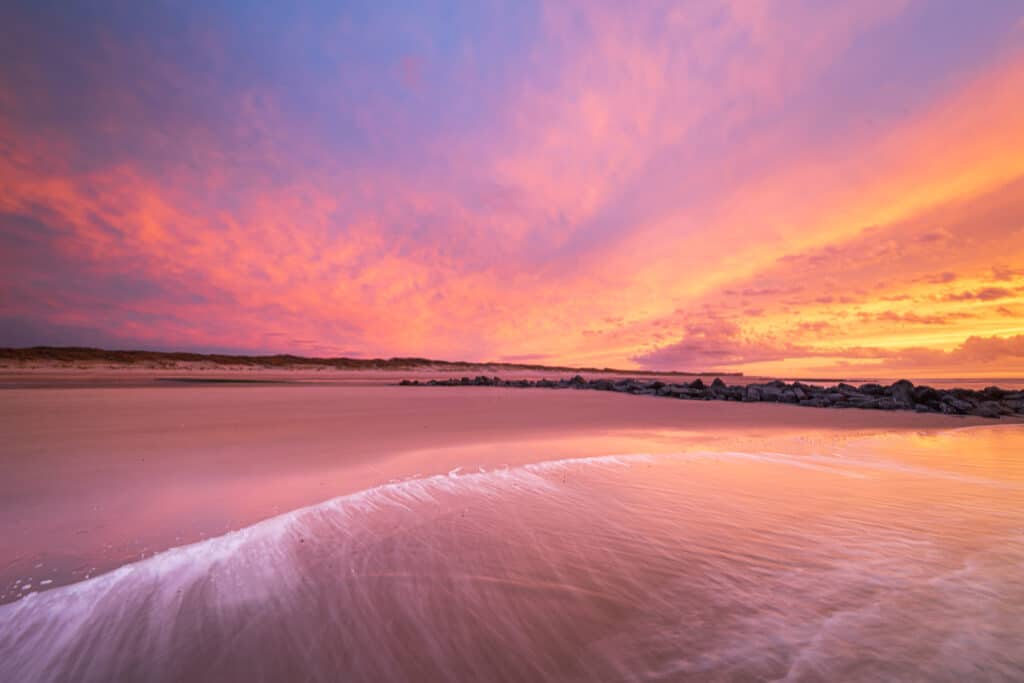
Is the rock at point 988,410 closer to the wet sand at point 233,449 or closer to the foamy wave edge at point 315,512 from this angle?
the wet sand at point 233,449

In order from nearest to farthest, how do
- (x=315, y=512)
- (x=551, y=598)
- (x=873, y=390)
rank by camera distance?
1. (x=551, y=598)
2. (x=315, y=512)
3. (x=873, y=390)

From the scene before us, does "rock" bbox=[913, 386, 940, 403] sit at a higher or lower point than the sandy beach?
higher

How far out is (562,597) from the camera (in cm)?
177

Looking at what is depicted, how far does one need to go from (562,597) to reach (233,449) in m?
4.41

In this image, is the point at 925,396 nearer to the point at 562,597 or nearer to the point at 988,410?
the point at 988,410

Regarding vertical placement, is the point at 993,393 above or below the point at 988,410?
above

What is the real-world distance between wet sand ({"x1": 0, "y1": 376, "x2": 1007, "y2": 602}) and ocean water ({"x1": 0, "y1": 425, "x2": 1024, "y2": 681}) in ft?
1.57

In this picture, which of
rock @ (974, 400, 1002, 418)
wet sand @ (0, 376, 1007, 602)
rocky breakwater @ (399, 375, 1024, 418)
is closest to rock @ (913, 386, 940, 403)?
rocky breakwater @ (399, 375, 1024, 418)

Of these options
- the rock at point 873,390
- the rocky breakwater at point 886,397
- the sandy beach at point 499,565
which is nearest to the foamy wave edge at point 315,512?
the sandy beach at point 499,565

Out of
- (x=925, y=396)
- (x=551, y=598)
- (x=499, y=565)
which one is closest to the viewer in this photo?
(x=551, y=598)

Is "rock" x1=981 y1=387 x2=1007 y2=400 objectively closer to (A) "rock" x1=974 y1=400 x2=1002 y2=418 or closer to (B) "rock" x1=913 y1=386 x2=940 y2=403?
(A) "rock" x1=974 y1=400 x2=1002 y2=418

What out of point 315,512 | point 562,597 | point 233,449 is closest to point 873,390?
point 562,597

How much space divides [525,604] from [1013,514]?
3564mm

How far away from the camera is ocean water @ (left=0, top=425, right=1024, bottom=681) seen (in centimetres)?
135
